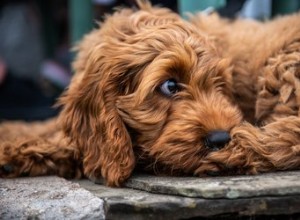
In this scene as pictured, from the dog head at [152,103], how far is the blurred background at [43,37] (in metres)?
1.00

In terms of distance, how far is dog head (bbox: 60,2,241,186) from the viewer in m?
3.51

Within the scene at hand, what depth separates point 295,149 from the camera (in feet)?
11.7

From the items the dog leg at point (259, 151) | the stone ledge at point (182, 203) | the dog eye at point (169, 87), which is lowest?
the stone ledge at point (182, 203)

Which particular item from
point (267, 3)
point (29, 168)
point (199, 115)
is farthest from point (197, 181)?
point (267, 3)

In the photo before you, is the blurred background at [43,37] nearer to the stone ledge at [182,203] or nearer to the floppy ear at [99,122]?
the floppy ear at [99,122]

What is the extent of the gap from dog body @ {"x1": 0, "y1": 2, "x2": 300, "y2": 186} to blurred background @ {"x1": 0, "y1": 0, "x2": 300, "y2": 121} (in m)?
0.85

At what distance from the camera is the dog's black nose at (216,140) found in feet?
11.3

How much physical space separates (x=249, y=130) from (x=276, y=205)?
606mm

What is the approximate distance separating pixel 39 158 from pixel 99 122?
0.56 m

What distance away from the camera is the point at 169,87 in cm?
368

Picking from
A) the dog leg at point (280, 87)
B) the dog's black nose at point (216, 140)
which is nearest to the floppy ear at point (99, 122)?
the dog's black nose at point (216, 140)

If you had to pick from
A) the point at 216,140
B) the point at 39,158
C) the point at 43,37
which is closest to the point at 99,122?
the point at 39,158

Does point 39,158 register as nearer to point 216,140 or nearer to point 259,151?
point 216,140

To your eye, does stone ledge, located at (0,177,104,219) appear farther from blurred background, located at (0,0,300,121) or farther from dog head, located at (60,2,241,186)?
blurred background, located at (0,0,300,121)
